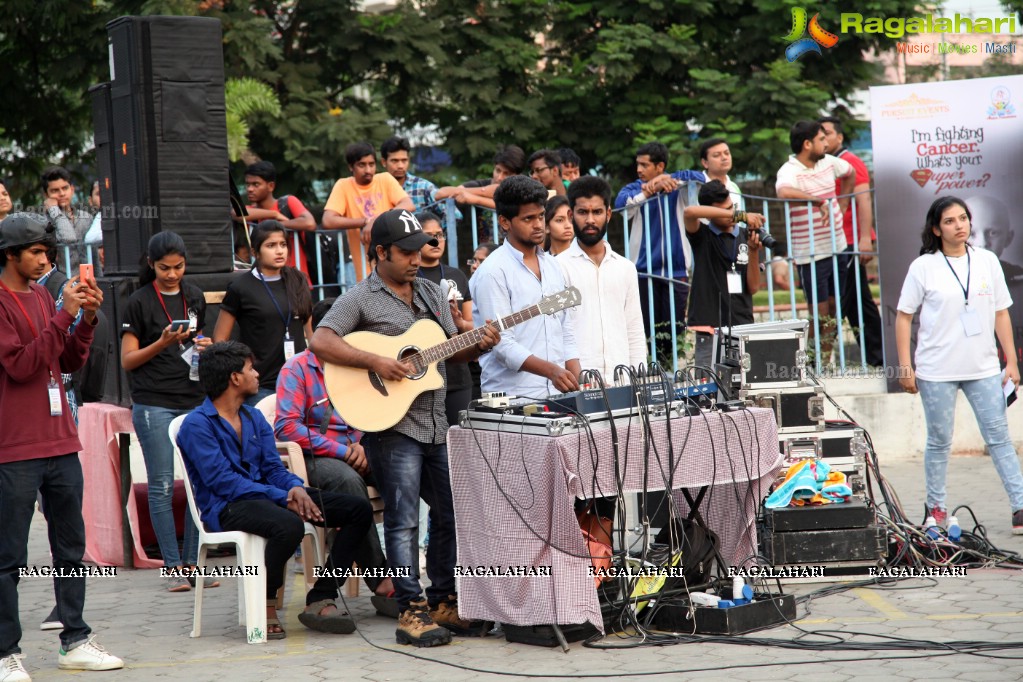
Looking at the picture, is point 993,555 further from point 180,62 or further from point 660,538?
point 180,62

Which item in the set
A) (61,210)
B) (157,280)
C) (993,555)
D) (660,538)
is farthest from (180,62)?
(993,555)

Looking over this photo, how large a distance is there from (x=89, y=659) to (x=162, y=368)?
2205mm

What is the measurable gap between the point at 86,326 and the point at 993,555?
519 centimetres

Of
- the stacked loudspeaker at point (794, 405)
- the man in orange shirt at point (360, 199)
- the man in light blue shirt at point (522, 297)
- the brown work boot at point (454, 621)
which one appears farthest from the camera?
the man in orange shirt at point (360, 199)

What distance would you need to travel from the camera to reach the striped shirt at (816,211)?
35.2 ft

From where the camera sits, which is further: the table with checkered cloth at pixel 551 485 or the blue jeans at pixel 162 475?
the blue jeans at pixel 162 475

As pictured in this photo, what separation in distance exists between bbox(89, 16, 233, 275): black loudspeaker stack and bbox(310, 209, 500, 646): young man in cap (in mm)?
2779

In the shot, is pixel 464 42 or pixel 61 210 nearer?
pixel 61 210

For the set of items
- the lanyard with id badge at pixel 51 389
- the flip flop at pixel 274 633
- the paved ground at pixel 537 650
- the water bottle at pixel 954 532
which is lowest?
the paved ground at pixel 537 650

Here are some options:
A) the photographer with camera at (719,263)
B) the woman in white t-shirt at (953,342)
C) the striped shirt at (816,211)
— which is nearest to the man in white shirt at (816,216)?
the striped shirt at (816,211)

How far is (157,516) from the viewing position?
7727 millimetres

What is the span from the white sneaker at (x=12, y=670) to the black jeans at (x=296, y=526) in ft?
3.79

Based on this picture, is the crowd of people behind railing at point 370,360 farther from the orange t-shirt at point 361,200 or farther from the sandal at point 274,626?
the orange t-shirt at point 361,200

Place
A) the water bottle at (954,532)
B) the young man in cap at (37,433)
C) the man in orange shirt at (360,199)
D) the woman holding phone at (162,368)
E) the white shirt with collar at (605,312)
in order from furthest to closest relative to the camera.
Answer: the man in orange shirt at (360,199), the woman holding phone at (162,368), the water bottle at (954,532), the white shirt with collar at (605,312), the young man in cap at (37,433)
